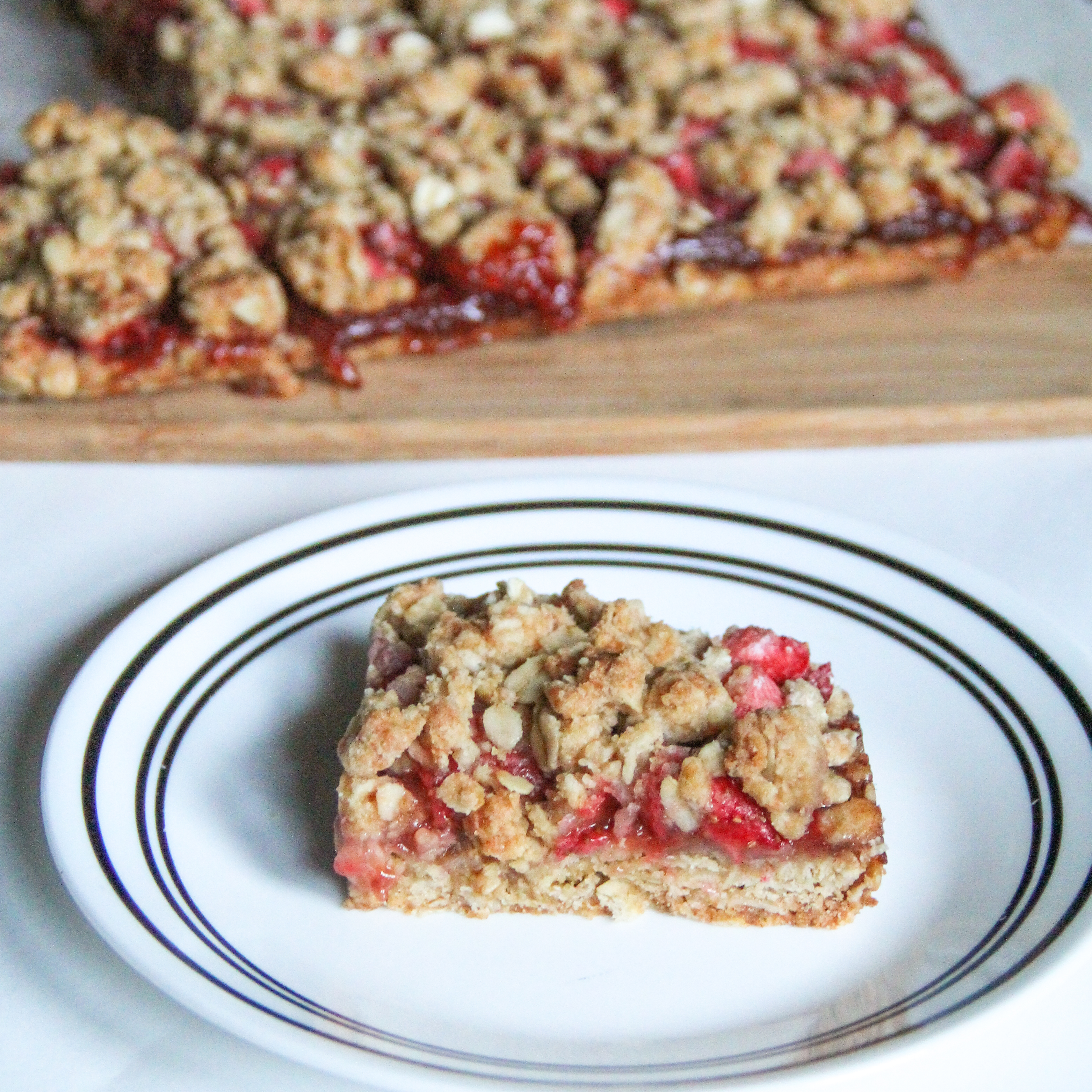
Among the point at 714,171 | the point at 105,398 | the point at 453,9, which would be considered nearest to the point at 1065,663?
the point at 714,171

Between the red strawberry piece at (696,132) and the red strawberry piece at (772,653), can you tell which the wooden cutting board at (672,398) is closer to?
the red strawberry piece at (696,132)

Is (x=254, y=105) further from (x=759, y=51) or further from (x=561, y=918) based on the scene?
(x=561, y=918)

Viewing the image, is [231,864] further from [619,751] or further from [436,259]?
[436,259]

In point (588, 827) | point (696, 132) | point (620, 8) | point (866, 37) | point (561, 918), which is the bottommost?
point (561, 918)

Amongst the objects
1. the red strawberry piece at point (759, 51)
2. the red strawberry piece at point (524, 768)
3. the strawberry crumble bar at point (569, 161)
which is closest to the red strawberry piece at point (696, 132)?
the strawberry crumble bar at point (569, 161)

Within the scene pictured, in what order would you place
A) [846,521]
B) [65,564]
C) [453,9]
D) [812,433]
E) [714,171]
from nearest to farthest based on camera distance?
[846,521], [65,564], [812,433], [714,171], [453,9]

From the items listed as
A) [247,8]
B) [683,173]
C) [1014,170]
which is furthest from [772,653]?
[247,8]
